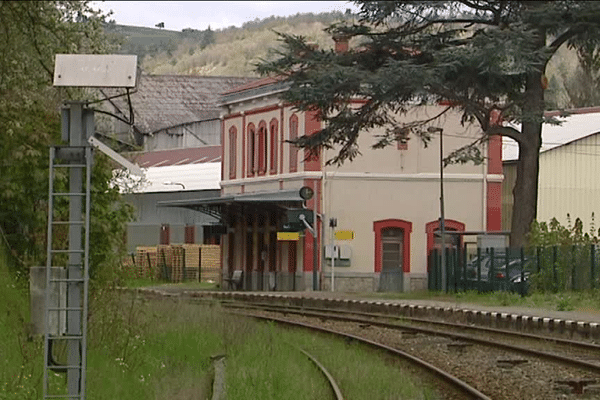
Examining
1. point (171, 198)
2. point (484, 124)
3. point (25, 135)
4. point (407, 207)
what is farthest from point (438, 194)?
point (25, 135)

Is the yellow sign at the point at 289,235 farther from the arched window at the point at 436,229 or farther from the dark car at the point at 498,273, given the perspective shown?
the dark car at the point at 498,273

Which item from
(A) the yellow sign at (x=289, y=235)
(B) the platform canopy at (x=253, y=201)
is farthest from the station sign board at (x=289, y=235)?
(B) the platform canopy at (x=253, y=201)

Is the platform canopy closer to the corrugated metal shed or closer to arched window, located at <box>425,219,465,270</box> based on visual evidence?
arched window, located at <box>425,219,465,270</box>

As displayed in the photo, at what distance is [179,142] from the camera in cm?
9488

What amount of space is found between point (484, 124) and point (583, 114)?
99.0 ft

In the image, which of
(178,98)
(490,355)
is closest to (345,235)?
(490,355)

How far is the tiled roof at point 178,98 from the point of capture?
4166 inches

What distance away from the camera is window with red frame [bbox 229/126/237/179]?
65.1 metres

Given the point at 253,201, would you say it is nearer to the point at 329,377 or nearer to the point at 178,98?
the point at 329,377

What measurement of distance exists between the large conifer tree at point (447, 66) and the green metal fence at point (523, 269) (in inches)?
49.8

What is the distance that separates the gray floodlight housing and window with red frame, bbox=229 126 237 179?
5225 centimetres

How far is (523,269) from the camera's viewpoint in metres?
41.7

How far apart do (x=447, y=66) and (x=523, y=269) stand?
6.41 meters

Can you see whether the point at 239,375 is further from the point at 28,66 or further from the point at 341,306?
the point at 341,306
